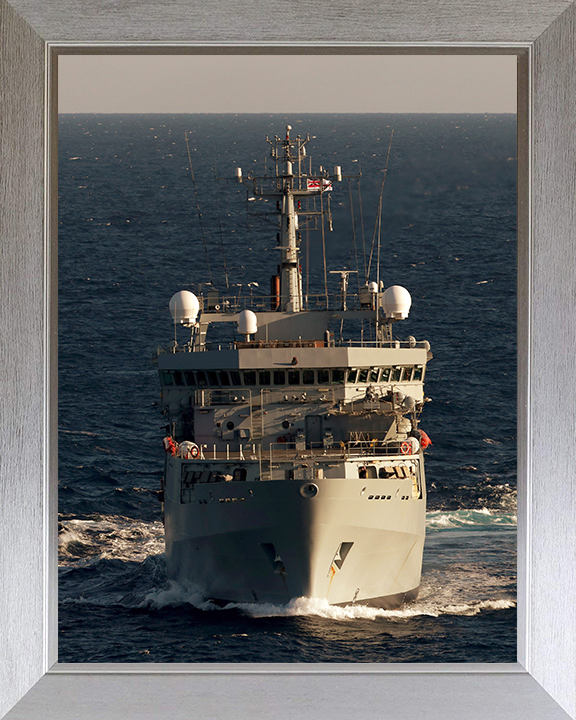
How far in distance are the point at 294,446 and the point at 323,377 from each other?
4.46 ft

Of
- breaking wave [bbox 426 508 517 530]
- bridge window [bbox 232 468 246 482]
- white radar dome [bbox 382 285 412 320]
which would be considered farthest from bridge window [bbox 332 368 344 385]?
breaking wave [bbox 426 508 517 530]

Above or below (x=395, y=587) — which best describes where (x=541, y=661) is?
above

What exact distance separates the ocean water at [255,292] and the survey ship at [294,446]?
19.8 inches

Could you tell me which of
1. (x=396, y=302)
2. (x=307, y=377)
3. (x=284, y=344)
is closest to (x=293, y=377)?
(x=307, y=377)

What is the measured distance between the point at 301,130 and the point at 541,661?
23.2ft

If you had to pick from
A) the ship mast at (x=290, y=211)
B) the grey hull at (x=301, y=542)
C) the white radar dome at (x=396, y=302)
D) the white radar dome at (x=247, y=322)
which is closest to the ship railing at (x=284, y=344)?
the white radar dome at (x=247, y=322)

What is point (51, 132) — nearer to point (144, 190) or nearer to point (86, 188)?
point (86, 188)

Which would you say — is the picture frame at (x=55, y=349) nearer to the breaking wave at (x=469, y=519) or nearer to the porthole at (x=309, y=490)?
the breaking wave at (x=469, y=519)

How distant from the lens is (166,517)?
731 inches

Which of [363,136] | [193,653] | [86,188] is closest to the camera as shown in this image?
[363,136]

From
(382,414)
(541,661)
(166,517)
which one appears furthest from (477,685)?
(166,517)

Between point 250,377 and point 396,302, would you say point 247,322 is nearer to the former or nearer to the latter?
point 250,377

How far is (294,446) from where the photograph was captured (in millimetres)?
17281

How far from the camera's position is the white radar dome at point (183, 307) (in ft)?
57.5
